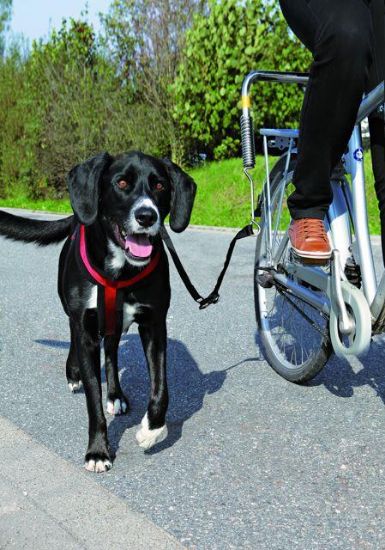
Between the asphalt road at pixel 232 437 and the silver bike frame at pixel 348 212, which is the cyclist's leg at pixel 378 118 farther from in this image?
the asphalt road at pixel 232 437

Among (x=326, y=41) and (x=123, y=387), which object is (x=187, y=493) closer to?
(x=123, y=387)

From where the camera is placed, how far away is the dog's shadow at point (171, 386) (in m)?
3.22

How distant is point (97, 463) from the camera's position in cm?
279

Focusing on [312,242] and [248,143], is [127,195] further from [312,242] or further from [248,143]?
[312,242]

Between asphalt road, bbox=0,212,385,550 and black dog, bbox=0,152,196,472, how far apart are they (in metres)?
0.25

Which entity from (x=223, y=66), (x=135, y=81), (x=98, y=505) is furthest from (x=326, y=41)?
(x=135, y=81)

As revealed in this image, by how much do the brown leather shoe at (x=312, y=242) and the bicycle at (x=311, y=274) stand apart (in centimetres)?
5

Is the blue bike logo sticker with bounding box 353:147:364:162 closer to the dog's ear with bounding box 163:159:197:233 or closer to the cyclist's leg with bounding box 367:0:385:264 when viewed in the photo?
the cyclist's leg with bounding box 367:0:385:264

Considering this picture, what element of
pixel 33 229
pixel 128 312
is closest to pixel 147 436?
pixel 128 312

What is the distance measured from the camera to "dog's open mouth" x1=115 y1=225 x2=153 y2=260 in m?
2.93

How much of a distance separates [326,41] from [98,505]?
181 cm

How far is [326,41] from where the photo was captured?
8.18 feet

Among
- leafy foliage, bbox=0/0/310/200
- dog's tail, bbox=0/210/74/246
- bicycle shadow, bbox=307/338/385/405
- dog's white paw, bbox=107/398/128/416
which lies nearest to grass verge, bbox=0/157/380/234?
leafy foliage, bbox=0/0/310/200

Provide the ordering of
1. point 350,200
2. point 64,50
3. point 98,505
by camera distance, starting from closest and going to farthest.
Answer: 1. point 98,505
2. point 350,200
3. point 64,50
